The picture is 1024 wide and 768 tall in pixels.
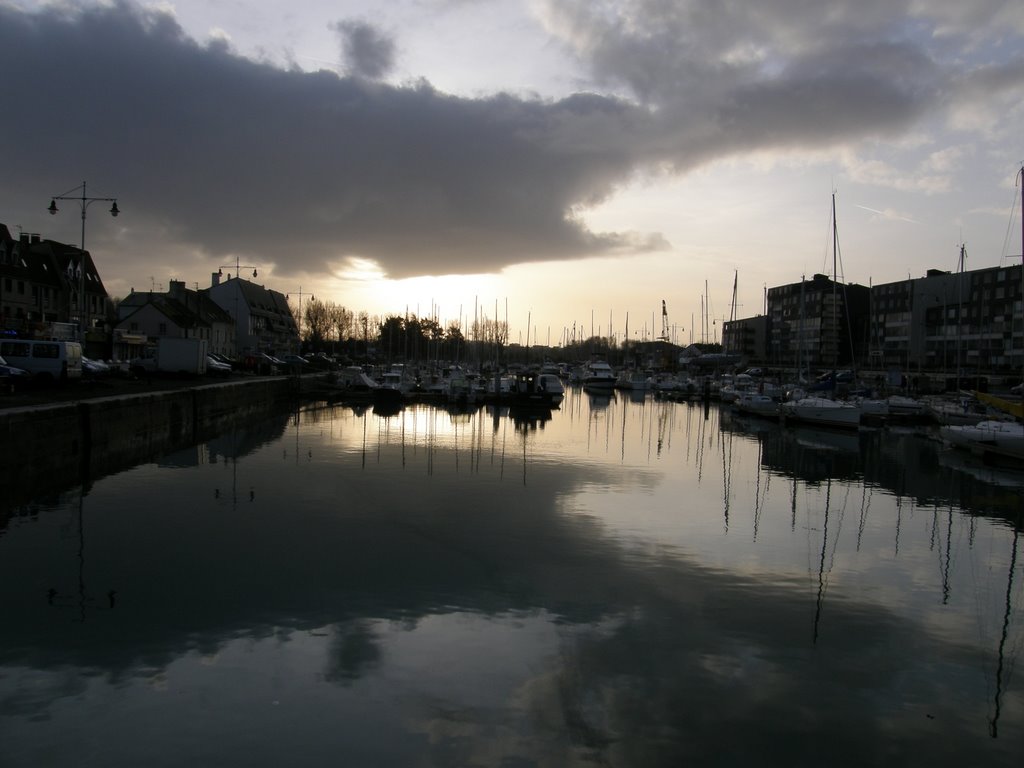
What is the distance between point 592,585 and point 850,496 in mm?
14776

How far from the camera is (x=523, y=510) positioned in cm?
2053

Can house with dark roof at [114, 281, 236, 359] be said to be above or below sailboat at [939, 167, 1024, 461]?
above

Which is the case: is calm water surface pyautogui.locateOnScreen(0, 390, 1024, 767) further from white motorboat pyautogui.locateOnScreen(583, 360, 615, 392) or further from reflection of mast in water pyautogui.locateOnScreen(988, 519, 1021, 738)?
white motorboat pyautogui.locateOnScreen(583, 360, 615, 392)

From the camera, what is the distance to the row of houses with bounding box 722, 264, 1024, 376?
91250mm

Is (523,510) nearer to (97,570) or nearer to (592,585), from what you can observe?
(592,585)

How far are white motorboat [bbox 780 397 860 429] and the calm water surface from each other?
2457 centimetres

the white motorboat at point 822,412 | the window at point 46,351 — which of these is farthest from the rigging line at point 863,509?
the window at point 46,351

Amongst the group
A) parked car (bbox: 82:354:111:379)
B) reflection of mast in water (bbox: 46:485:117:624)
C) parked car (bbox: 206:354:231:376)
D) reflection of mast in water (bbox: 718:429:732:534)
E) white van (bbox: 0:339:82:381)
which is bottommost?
reflection of mast in water (bbox: 718:429:732:534)

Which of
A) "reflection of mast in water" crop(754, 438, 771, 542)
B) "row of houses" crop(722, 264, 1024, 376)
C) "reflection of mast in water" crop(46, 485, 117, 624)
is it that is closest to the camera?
"reflection of mast in water" crop(46, 485, 117, 624)

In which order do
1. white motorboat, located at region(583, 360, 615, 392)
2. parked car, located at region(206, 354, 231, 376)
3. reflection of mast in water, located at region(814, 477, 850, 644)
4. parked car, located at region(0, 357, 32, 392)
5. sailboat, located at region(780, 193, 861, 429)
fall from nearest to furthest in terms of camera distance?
reflection of mast in water, located at region(814, 477, 850, 644)
parked car, located at region(0, 357, 32, 392)
sailboat, located at region(780, 193, 861, 429)
parked car, located at region(206, 354, 231, 376)
white motorboat, located at region(583, 360, 615, 392)

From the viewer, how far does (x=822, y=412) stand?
49250 millimetres

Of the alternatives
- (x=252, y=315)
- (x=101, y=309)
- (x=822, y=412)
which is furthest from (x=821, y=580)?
(x=252, y=315)

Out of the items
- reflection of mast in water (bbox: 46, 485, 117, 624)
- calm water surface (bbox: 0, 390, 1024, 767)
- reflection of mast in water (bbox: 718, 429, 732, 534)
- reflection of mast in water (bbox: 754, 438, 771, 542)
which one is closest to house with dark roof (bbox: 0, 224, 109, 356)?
calm water surface (bbox: 0, 390, 1024, 767)

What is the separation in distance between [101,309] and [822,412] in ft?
218
